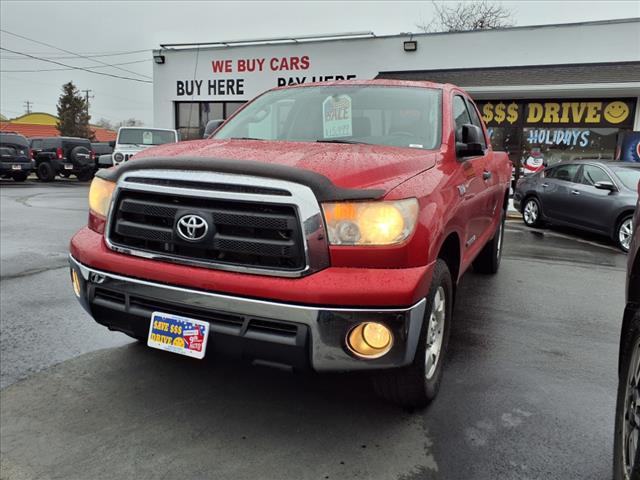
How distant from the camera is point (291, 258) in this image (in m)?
2.31

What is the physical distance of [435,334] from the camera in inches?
114

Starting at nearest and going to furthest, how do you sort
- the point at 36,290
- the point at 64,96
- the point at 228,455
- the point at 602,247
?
the point at 228,455 → the point at 36,290 → the point at 602,247 → the point at 64,96

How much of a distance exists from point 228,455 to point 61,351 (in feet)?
6.08

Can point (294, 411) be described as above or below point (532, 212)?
below

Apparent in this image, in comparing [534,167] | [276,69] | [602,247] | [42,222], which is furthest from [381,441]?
[276,69]

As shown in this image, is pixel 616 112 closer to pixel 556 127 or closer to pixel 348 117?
pixel 556 127

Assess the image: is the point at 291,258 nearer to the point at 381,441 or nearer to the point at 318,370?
the point at 318,370

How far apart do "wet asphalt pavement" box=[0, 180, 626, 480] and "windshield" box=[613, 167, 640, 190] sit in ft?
16.1

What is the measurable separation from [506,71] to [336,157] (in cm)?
1505

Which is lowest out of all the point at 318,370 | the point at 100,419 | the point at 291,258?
the point at 100,419

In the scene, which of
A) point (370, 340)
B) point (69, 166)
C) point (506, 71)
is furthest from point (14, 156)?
point (370, 340)

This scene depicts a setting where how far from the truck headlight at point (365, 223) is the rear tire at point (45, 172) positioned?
75.3 feet

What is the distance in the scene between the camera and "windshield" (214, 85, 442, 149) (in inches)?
134

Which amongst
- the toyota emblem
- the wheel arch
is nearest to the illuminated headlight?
the toyota emblem
